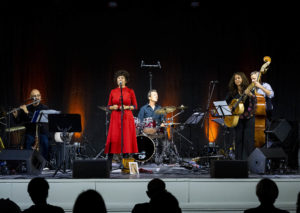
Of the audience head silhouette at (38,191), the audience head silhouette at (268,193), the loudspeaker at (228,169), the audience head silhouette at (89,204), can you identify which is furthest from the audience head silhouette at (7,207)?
the loudspeaker at (228,169)

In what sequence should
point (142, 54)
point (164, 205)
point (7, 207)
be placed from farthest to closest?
point (142, 54)
point (7, 207)
point (164, 205)

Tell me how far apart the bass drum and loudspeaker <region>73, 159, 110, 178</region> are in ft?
13.1

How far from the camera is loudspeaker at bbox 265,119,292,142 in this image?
767cm

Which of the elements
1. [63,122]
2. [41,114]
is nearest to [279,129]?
[63,122]

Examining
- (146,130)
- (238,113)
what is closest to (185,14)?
(146,130)

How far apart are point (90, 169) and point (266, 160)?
9.84ft

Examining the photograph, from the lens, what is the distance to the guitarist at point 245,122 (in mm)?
6785

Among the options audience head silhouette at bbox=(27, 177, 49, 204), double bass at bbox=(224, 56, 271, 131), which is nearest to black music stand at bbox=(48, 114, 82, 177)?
double bass at bbox=(224, 56, 271, 131)

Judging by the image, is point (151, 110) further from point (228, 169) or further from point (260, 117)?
point (228, 169)

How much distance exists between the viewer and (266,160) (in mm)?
6379

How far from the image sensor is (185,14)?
10.8 metres

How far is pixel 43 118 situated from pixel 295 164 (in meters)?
5.29

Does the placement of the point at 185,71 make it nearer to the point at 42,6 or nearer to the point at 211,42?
the point at 211,42

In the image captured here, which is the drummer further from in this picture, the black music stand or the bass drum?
the black music stand
